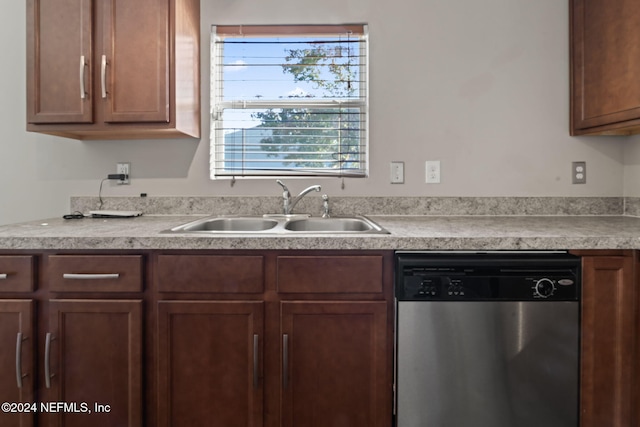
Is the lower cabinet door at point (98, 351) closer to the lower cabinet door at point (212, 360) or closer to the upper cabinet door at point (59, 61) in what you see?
the lower cabinet door at point (212, 360)

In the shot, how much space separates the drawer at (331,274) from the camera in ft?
4.53

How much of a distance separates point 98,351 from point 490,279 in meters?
1.46

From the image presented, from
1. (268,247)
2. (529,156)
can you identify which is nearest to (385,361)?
(268,247)

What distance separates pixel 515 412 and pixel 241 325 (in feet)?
3.39

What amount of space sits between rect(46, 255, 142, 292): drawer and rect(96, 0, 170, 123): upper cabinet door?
28.5 inches

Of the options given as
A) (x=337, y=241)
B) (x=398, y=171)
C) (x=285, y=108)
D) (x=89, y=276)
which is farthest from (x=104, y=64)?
(x=398, y=171)

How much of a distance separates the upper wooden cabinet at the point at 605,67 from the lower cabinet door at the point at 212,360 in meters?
1.80

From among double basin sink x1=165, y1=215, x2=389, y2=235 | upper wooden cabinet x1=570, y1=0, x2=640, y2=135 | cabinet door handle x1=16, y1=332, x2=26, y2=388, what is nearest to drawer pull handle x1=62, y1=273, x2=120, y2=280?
cabinet door handle x1=16, y1=332, x2=26, y2=388

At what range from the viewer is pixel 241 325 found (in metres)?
1.39

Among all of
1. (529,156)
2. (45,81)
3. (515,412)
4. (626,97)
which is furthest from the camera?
(529,156)

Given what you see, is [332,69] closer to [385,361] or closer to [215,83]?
[215,83]

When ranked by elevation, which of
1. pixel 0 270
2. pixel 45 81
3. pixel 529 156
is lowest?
pixel 0 270

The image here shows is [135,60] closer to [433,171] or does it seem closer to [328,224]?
[328,224]

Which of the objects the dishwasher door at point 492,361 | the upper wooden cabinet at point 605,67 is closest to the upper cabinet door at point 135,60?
the dishwasher door at point 492,361
